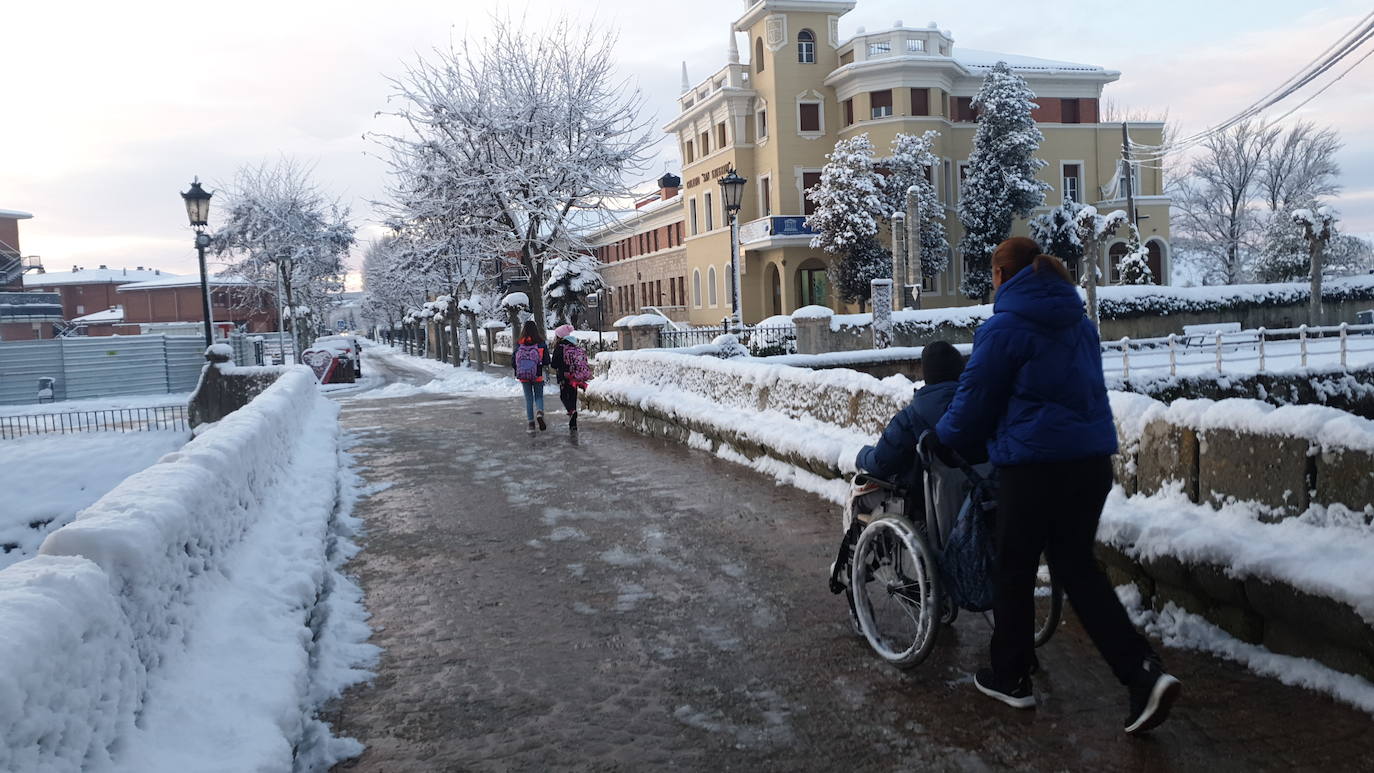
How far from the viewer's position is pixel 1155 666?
3.67 m

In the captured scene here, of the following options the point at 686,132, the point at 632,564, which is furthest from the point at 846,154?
the point at 632,564

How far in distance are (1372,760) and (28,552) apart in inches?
866

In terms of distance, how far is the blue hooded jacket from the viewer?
3.71 metres

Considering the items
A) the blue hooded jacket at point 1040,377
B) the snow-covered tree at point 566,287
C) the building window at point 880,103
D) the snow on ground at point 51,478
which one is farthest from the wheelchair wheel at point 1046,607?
the snow-covered tree at point 566,287

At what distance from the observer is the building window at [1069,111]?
157 feet

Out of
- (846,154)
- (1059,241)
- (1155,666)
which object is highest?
(846,154)

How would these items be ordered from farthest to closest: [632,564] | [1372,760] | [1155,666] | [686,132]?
1. [686,132]
2. [632,564]
3. [1155,666]
4. [1372,760]

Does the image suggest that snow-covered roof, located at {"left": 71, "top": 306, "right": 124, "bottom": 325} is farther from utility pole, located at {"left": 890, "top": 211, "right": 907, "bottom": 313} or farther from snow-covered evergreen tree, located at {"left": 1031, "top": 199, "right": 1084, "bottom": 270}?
snow-covered evergreen tree, located at {"left": 1031, "top": 199, "right": 1084, "bottom": 270}

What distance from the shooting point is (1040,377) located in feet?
12.3

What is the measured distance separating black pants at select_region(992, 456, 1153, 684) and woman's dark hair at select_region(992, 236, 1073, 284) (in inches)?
28.4

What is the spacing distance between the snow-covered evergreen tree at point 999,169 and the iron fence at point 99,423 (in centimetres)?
3008

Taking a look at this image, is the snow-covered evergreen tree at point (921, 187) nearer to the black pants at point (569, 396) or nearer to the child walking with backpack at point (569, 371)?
the child walking with backpack at point (569, 371)

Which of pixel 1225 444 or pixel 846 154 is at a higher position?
pixel 846 154

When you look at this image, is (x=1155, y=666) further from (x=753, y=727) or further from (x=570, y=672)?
(x=570, y=672)
